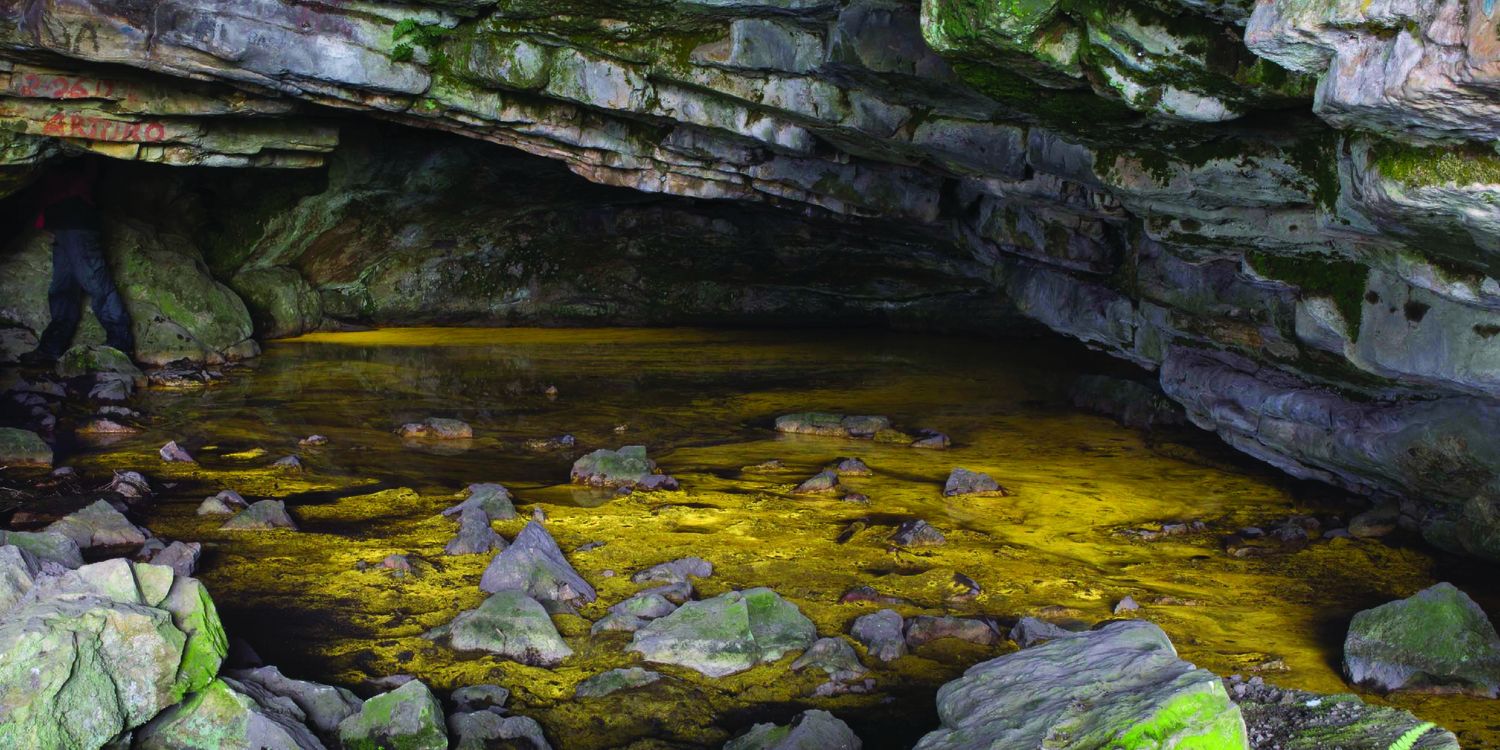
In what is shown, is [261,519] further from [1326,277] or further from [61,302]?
[61,302]

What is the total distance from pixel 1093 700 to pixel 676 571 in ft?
11.0

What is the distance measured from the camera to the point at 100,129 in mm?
11055

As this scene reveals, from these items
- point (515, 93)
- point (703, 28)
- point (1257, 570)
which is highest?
point (703, 28)

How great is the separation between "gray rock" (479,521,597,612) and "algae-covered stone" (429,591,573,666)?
0.39 metres

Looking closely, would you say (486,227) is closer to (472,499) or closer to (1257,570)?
(472,499)

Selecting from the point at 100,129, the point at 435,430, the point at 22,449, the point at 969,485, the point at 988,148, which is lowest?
the point at 22,449

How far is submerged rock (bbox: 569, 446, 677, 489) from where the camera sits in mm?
9445

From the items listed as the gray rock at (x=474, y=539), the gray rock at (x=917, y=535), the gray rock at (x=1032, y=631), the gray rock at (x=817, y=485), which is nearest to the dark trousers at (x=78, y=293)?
the gray rock at (x=474, y=539)

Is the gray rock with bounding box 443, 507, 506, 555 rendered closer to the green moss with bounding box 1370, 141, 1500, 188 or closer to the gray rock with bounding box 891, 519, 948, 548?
the gray rock with bounding box 891, 519, 948, 548

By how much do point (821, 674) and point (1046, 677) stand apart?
146 cm

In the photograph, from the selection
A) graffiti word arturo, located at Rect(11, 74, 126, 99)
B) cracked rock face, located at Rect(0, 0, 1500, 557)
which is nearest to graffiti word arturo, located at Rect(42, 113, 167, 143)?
cracked rock face, located at Rect(0, 0, 1500, 557)

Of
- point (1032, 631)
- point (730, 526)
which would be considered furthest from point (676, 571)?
point (1032, 631)

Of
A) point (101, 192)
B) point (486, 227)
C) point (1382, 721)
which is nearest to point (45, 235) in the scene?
point (101, 192)

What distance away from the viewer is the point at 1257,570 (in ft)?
25.9
